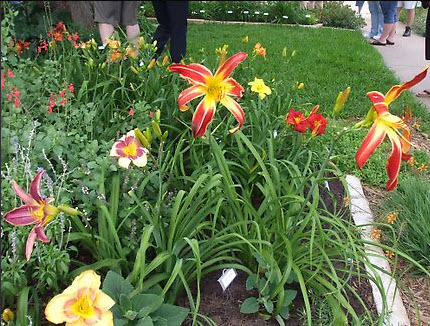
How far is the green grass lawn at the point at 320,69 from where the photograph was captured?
316cm

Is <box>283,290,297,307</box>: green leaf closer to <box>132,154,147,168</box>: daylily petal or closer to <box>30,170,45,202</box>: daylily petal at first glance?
<box>132,154,147,168</box>: daylily petal

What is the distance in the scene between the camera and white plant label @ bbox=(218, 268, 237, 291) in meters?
1.75

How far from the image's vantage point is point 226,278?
5.79 feet

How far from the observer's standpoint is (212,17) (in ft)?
14.1

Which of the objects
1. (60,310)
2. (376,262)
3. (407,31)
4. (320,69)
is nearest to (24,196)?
(60,310)

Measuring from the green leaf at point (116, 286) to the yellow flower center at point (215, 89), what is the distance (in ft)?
2.02

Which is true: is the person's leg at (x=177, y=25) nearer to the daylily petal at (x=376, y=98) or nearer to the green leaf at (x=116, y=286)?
the daylily petal at (x=376, y=98)

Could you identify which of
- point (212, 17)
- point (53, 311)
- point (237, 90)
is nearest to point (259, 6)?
point (212, 17)

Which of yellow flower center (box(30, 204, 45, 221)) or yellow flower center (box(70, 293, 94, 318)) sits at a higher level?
yellow flower center (box(30, 204, 45, 221))

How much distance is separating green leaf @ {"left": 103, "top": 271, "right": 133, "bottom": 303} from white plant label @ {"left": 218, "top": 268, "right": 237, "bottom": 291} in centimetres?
33

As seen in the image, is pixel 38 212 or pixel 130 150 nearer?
pixel 38 212

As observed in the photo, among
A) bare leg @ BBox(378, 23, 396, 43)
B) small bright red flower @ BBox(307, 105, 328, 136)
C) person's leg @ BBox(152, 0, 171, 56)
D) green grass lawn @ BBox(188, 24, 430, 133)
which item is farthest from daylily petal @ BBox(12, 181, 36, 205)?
bare leg @ BBox(378, 23, 396, 43)

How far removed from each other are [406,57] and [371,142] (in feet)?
13.9

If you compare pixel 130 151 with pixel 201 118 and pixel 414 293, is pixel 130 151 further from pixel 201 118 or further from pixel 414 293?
pixel 414 293
